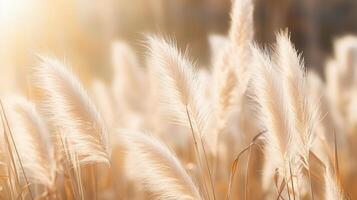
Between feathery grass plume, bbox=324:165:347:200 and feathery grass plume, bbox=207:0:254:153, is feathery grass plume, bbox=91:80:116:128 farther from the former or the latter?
feathery grass plume, bbox=324:165:347:200

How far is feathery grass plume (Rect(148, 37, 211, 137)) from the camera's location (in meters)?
1.12

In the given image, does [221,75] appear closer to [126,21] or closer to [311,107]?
[311,107]

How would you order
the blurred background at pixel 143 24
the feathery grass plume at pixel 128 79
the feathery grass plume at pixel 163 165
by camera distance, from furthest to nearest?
the blurred background at pixel 143 24
the feathery grass plume at pixel 128 79
the feathery grass plume at pixel 163 165

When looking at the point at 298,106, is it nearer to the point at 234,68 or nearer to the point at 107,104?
the point at 234,68

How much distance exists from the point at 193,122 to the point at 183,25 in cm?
493

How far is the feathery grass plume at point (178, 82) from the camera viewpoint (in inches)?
44.2

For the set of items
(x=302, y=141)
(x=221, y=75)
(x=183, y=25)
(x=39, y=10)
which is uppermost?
(x=183, y=25)

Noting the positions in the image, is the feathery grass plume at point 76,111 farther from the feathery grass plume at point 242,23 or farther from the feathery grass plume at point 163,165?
the feathery grass plume at point 242,23

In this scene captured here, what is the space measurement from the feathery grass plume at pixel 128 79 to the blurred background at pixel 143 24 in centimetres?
142

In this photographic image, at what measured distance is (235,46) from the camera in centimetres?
149

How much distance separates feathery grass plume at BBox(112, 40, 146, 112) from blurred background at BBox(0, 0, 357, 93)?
4.66ft

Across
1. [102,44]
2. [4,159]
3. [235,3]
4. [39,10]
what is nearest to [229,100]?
[235,3]

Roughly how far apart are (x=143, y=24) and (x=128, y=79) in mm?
4000

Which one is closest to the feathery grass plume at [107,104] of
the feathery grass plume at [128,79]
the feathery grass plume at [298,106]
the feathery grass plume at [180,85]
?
the feathery grass plume at [128,79]
